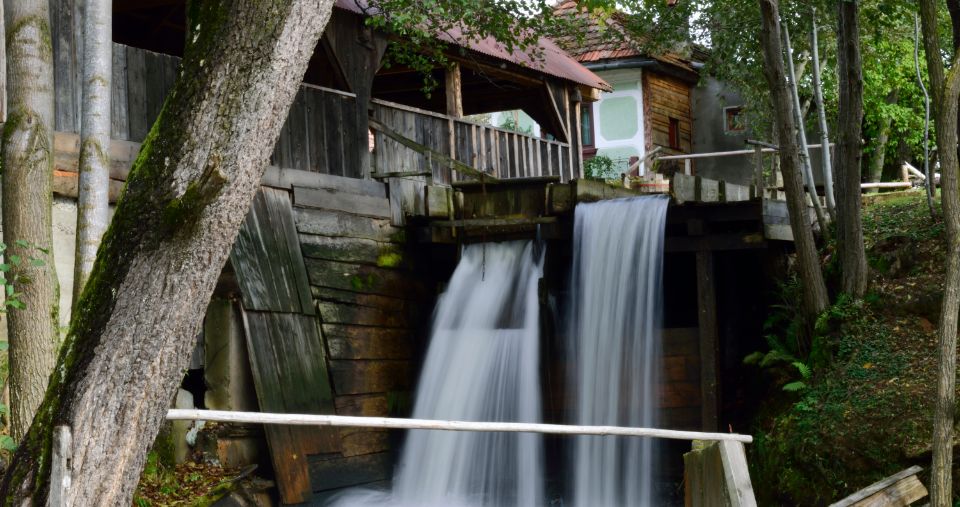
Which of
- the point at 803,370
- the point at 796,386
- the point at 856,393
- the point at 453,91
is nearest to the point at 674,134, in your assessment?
the point at 453,91

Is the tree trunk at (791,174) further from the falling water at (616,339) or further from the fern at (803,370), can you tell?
the falling water at (616,339)

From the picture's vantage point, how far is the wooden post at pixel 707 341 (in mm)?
11289

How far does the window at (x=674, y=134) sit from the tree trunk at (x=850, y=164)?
67.6 feet

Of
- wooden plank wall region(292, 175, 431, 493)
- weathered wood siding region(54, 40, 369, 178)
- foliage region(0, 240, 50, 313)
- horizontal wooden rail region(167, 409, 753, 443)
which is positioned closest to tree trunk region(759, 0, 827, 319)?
wooden plank wall region(292, 175, 431, 493)

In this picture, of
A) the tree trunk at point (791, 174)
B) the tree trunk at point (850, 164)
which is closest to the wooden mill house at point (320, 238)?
the tree trunk at point (791, 174)

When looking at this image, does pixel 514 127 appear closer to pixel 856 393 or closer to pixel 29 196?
pixel 856 393

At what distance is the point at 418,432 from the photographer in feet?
39.2

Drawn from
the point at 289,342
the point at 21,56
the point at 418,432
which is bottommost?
the point at 418,432

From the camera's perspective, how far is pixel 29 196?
750 cm

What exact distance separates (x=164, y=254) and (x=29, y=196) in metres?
4.21

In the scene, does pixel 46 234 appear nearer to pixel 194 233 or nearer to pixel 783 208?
pixel 194 233

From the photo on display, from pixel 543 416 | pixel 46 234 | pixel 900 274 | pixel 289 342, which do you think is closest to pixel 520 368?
pixel 543 416

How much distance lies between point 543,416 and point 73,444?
8.91 metres

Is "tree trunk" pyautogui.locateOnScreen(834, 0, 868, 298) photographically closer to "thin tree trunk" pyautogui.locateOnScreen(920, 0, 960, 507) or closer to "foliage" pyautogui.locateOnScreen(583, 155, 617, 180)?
"thin tree trunk" pyautogui.locateOnScreen(920, 0, 960, 507)
